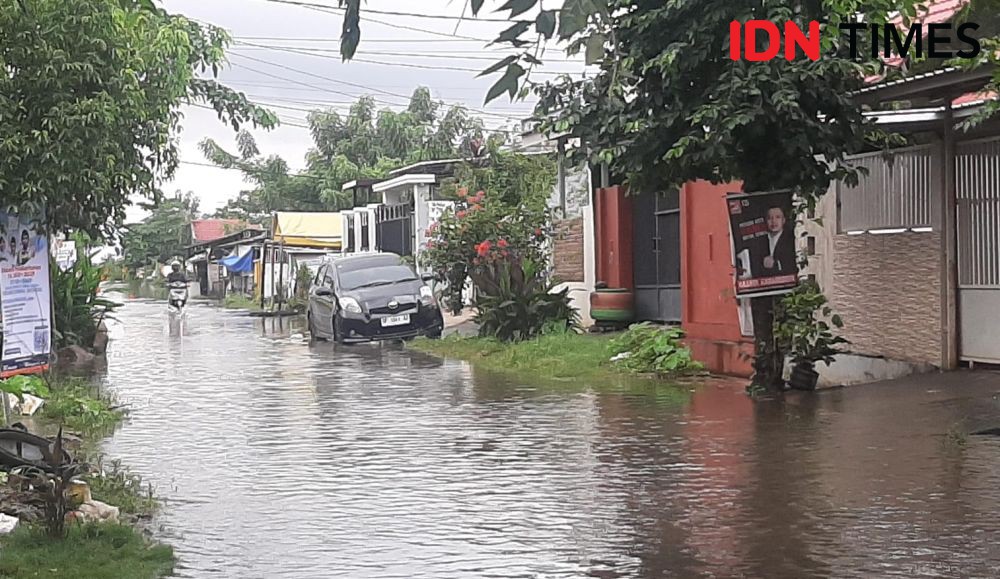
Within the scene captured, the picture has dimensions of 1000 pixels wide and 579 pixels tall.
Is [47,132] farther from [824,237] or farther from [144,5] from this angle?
[824,237]

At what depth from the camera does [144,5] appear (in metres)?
5.44

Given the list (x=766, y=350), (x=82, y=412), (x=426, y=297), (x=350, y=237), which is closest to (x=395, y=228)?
(x=350, y=237)

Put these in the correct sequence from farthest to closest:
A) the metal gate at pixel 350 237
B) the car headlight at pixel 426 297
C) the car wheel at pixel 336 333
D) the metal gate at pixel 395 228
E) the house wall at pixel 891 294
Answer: the metal gate at pixel 350 237
the metal gate at pixel 395 228
the car wheel at pixel 336 333
the car headlight at pixel 426 297
the house wall at pixel 891 294

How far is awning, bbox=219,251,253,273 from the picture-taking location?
200 feet

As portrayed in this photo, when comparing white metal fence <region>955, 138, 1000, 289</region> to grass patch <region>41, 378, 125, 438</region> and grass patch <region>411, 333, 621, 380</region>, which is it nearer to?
grass patch <region>411, 333, 621, 380</region>

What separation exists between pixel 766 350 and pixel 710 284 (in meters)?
3.23

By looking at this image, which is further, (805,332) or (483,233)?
(483,233)

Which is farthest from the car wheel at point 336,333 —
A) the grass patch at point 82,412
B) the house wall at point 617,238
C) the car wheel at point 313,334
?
the grass patch at point 82,412

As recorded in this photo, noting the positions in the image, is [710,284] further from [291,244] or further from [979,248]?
[291,244]

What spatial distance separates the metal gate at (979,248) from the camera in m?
12.7

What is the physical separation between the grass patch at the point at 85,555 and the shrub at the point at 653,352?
9682 mm

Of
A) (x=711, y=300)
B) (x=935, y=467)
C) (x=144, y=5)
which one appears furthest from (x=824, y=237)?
(x=144, y=5)

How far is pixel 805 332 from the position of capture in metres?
12.9

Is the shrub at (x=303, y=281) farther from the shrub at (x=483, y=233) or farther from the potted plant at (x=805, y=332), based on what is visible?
the potted plant at (x=805, y=332)
